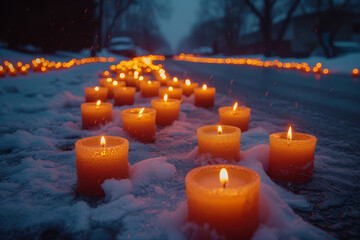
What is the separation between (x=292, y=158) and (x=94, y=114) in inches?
77.3

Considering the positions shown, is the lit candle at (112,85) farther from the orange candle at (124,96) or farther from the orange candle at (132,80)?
the orange candle at (132,80)

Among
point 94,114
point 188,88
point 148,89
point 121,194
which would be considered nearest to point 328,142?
point 121,194

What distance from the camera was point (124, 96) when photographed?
398 centimetres

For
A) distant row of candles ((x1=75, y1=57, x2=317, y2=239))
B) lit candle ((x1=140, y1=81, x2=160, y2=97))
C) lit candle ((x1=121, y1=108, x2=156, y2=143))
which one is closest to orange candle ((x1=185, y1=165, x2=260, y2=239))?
distant row of candles ((x1=75, y1=57, x2=317, y2=239))

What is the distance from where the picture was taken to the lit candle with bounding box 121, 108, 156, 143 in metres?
2.43

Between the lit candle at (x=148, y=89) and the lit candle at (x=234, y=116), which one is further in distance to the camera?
the lit candle at (x=148, y=89)

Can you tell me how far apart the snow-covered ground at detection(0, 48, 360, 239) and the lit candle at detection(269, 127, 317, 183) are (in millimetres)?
114

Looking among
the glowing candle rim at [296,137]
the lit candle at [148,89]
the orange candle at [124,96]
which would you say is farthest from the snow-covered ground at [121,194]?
the lit candle at [148,89]

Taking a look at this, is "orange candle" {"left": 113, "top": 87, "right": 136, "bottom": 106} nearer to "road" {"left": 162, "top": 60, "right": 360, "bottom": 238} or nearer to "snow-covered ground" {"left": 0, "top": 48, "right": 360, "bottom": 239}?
"snow-covered ground" {"left": 0, "top": 48, "right": 360, "bottom": 239}

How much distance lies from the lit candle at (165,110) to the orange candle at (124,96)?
1026 millimetres

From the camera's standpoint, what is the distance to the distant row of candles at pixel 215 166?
116 cm

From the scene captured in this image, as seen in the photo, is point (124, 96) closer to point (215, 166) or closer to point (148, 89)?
point (148, 89)

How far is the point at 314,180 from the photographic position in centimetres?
182

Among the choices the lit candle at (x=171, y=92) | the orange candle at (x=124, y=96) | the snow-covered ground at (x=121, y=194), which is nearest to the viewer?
the snow-covered ground at (x=121, y=194)
